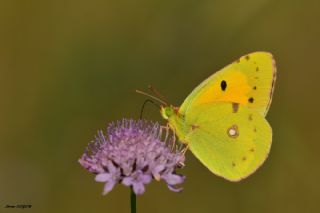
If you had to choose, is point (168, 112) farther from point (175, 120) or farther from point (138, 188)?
point (138, 188)

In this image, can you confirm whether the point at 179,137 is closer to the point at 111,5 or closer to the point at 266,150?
the point at 266,150

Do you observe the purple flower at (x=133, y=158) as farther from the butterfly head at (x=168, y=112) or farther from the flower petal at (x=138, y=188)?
the butterfly head at (x=168, y=112)

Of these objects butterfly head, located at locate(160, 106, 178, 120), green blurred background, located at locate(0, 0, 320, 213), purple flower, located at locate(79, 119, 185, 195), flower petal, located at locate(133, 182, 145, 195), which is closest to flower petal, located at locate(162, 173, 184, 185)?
purple flower, located at locate(79, 119, 185, 195)

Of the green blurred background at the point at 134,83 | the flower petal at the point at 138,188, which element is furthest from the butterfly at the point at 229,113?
the green blurred background at the point at 134,83

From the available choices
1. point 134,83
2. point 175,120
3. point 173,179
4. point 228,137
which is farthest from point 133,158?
point 134,83

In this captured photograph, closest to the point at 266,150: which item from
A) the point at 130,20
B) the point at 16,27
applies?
the point at 130,20

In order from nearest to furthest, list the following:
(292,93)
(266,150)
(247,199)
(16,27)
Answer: (266,150), (247,199), (292,93), (16,27)

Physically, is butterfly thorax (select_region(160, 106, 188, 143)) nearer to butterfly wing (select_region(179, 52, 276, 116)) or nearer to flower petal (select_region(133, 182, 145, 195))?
butterfly wing (select_region(179, 52, 276, 116))

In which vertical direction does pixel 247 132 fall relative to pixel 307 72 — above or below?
Result: below
